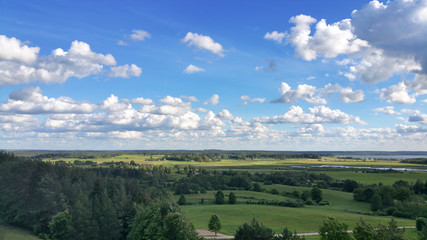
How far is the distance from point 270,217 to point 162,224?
38.2 meters

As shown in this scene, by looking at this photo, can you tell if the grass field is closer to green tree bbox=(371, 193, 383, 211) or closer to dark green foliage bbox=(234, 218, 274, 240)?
dark green foliage bbox=(234, 218, 274, 240)

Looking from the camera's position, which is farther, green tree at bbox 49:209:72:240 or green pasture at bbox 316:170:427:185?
green pasture at bbox 316:170:427:185

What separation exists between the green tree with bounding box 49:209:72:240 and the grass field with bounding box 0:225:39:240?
337 cm

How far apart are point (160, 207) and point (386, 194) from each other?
8226cm

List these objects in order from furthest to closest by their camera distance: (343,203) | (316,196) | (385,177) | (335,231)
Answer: (385,177) → (316,196) → (343,203) → (335,231)

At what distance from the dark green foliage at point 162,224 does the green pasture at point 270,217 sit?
17.4 metres

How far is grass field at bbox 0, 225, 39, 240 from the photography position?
48.5 metres

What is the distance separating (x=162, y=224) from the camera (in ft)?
153

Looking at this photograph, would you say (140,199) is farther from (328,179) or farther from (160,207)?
(328,179)

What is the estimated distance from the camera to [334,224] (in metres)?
37.7

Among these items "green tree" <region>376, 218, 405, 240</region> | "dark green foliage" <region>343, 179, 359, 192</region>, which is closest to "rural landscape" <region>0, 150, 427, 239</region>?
"green tree" <region>376, 218, 405, 240</region>

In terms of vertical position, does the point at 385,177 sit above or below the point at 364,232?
below

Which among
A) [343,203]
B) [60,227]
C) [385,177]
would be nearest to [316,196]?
[343,203]

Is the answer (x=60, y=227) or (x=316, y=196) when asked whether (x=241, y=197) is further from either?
(x=60, y=227)
